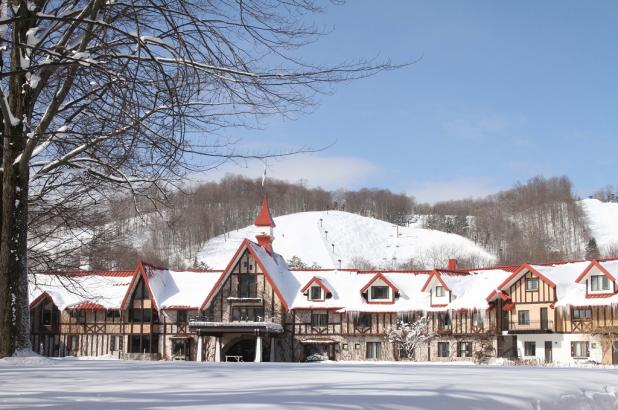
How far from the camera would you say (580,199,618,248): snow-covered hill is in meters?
161

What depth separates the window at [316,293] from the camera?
166 feet

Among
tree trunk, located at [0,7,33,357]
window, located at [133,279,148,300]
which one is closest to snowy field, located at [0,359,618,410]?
tree trunk, located at [0,7,33,357]

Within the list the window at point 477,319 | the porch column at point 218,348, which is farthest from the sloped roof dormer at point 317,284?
the window at point 477,319

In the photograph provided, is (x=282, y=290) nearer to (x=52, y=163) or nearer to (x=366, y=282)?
(x=366, y=282)

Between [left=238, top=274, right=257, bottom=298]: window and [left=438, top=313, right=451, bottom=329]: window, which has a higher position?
[left=238, top=274, right=257, bottom=298]: window

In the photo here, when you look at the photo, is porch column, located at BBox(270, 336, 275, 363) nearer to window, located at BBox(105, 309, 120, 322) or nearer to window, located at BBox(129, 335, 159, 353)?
window, located at BBox(129, 335, 159, 353)

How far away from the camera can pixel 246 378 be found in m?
8.76

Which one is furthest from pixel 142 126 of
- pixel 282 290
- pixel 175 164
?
pixel 282 290

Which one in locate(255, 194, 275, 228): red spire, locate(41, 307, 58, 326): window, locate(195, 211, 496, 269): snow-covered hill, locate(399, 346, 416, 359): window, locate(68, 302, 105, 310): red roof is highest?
locate(195, 211, 496, 269): snow-covered hill

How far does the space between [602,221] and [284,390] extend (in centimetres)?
18611

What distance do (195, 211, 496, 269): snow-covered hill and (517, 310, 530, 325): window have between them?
7948 centimetres

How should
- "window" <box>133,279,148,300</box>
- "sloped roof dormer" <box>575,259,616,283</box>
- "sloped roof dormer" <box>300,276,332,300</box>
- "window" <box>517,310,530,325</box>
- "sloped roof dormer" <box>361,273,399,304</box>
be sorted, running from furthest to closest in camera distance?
1. "window" <box>133,279,148,300</box>
2. "sloped roof dormer" <box>300,276,332,300</box>
3. "sloped roof dormer" <box>361,273,399,304</box>
4. "window" <box>517,310,530,325</box>
5. "sloped roof dormer" <box>575,259,616,283</box>

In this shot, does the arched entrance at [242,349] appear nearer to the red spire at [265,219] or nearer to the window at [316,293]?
the window at [316,293]

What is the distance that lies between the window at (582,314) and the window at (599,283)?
4.56ft
